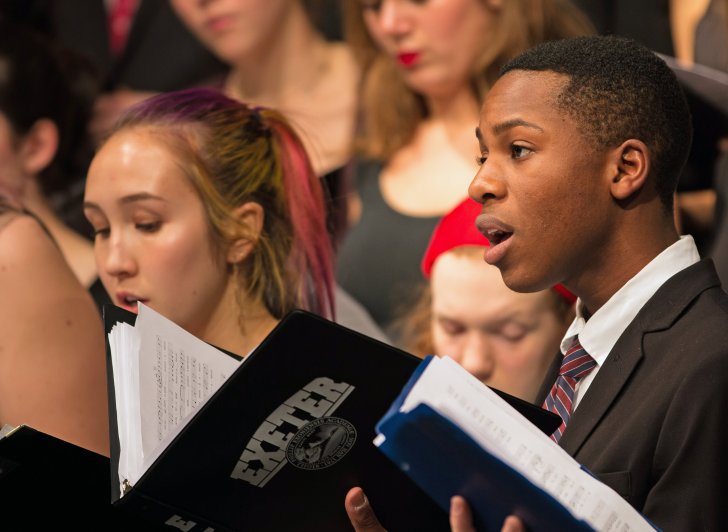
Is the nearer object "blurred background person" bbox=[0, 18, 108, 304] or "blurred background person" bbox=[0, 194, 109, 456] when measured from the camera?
"blurred background person" bbox=[0, 194, 109, 456]

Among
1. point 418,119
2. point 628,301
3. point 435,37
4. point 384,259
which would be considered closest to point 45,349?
point 384,259

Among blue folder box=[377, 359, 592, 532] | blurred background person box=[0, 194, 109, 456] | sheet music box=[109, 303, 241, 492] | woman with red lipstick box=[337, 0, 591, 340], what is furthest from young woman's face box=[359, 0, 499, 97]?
blue folder box=[377, 359, 592, 532]

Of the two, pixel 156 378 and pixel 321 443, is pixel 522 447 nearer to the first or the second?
pixel 321 443

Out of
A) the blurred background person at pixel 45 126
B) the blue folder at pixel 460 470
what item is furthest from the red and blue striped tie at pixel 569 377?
the blurred background person at pixel 45 126

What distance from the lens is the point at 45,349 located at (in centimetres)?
238

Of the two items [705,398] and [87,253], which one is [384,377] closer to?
[705,398]

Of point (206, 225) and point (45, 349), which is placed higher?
point (206, 225)

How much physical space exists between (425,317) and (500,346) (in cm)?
26

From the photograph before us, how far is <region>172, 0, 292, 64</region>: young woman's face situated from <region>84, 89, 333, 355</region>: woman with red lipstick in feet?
3.42

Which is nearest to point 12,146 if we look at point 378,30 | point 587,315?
point 378,30

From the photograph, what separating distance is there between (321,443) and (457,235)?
1037 mm

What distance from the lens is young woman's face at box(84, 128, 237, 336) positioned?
224 cm

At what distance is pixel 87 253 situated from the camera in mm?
3213

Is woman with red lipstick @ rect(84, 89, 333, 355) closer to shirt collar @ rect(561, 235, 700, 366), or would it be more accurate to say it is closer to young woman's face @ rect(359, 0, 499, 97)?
young woman's face @ rect(359, 0, 499, 97)
